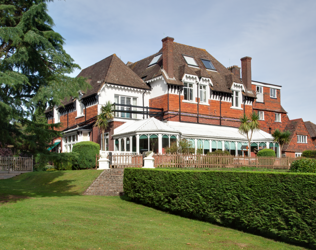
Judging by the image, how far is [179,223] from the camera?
1164 centimetres

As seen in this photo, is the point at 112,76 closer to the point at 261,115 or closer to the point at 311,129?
the point at 261,115

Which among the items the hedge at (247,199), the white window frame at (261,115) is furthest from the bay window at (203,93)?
the hedge at (247,199)

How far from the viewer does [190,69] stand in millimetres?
34000

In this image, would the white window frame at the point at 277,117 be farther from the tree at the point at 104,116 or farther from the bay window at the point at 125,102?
the tree at the point at 104,116

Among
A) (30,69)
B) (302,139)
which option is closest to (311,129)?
(302,139)

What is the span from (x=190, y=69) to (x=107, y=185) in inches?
750

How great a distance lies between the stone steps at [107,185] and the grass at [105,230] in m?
3.67

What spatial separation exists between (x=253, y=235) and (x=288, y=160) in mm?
22510

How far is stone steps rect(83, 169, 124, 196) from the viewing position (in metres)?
17.9

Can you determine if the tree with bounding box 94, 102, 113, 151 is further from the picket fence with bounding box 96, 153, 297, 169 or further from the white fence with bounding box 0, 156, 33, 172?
the white fence with bounding box 0, 156, 33, 172

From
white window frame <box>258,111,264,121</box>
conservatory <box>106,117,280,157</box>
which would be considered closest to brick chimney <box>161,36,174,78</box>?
conservatory <box>106,117,280,157</box>

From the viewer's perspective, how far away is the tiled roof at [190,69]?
3369 centimetres

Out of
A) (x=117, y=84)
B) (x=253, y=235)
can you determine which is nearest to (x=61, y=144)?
(x=117, y=84)

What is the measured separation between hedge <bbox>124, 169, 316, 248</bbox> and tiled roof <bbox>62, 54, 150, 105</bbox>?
19.0 metres
